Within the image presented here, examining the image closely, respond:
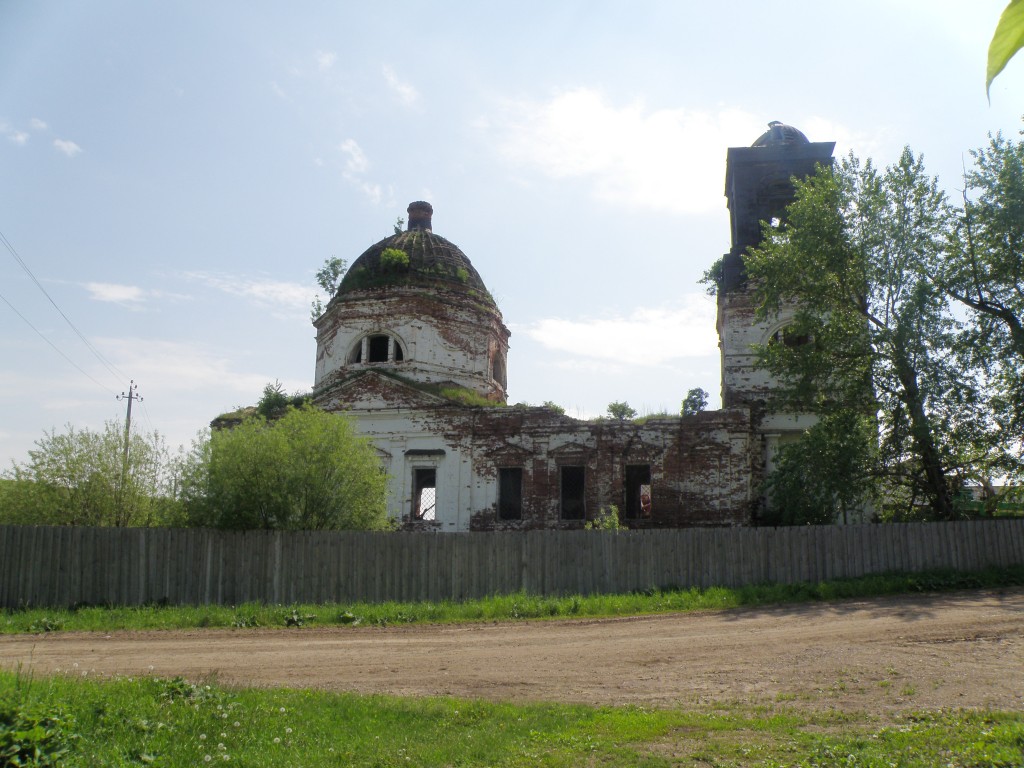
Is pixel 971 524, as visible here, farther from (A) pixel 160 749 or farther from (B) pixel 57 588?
(B) pixel 57 588

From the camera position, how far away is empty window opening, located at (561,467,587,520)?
23.1 metres

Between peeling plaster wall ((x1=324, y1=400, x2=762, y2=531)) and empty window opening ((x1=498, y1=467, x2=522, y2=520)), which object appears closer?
peeling plaster wall ((x1=324, y1=400, x2=762, y2=531))

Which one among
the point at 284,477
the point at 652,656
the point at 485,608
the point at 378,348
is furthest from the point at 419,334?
the point at 652,656

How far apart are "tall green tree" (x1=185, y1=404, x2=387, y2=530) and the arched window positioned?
27.7ft

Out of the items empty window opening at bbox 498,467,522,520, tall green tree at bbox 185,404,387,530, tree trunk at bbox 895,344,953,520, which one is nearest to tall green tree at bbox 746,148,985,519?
tree trunk at bbox 895,344,953,520

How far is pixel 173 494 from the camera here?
17750mm

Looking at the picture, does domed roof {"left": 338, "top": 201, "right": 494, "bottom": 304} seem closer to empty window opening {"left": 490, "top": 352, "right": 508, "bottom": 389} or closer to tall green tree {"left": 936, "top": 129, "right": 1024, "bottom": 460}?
empty window opening {"left": 490, "top": 352, "right": 508, "bottom": 389}

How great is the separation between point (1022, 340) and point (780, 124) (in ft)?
38.7

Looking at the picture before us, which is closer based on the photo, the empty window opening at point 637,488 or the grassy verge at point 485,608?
the grassy verge at point 485,608

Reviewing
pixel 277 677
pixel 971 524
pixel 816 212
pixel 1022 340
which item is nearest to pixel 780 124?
pixel 816 212

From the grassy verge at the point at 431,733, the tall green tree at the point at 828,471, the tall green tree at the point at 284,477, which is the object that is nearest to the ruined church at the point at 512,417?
the tall green tree at the point at 828,471

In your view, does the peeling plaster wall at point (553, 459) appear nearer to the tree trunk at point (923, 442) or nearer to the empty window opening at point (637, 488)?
the empty window opening at point (637, 488)

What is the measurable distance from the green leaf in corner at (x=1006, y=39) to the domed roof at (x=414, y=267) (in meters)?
25.8

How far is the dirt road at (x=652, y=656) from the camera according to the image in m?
8.92
